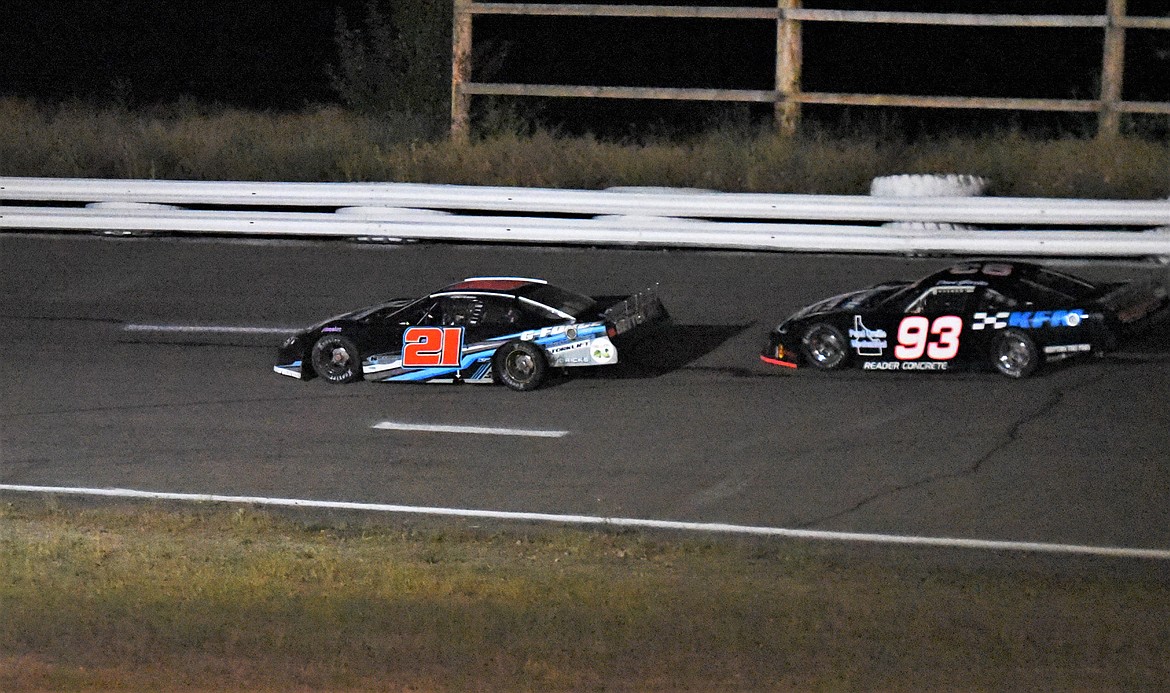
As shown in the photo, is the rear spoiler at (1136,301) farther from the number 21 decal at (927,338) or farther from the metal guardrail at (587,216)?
the metal guardrail at (587,216)

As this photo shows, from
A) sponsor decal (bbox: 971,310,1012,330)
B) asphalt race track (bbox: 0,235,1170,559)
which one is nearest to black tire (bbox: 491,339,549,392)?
asphalt race track (bbox: 0,235,1170,559)

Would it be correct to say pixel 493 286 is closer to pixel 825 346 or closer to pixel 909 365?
pixel 825 346

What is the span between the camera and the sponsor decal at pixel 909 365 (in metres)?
12.9

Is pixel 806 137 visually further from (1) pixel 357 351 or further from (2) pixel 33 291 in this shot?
(2) pixel 33 291

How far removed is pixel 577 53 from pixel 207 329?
19850 mm

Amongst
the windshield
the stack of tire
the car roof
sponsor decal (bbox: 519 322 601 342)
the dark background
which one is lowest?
sponsor decal (bbox: 519 322 601 342)

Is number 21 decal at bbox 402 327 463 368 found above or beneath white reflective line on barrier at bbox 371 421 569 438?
above

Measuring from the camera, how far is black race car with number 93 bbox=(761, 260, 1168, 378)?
12578 millimetres

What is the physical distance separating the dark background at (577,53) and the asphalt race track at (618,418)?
1407 cm

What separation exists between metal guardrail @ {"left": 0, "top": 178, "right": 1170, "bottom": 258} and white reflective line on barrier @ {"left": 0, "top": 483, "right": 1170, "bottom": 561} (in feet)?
22.5

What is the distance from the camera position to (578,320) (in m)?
13.2

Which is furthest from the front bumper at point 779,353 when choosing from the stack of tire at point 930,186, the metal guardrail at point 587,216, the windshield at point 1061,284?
the stack of tire at point 930,186

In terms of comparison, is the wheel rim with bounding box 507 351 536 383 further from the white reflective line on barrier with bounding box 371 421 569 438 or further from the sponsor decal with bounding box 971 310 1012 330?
the sponsor decal with bounding box 971 310 1012 330

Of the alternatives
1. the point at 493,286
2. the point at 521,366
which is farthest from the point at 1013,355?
the point at 493,286
